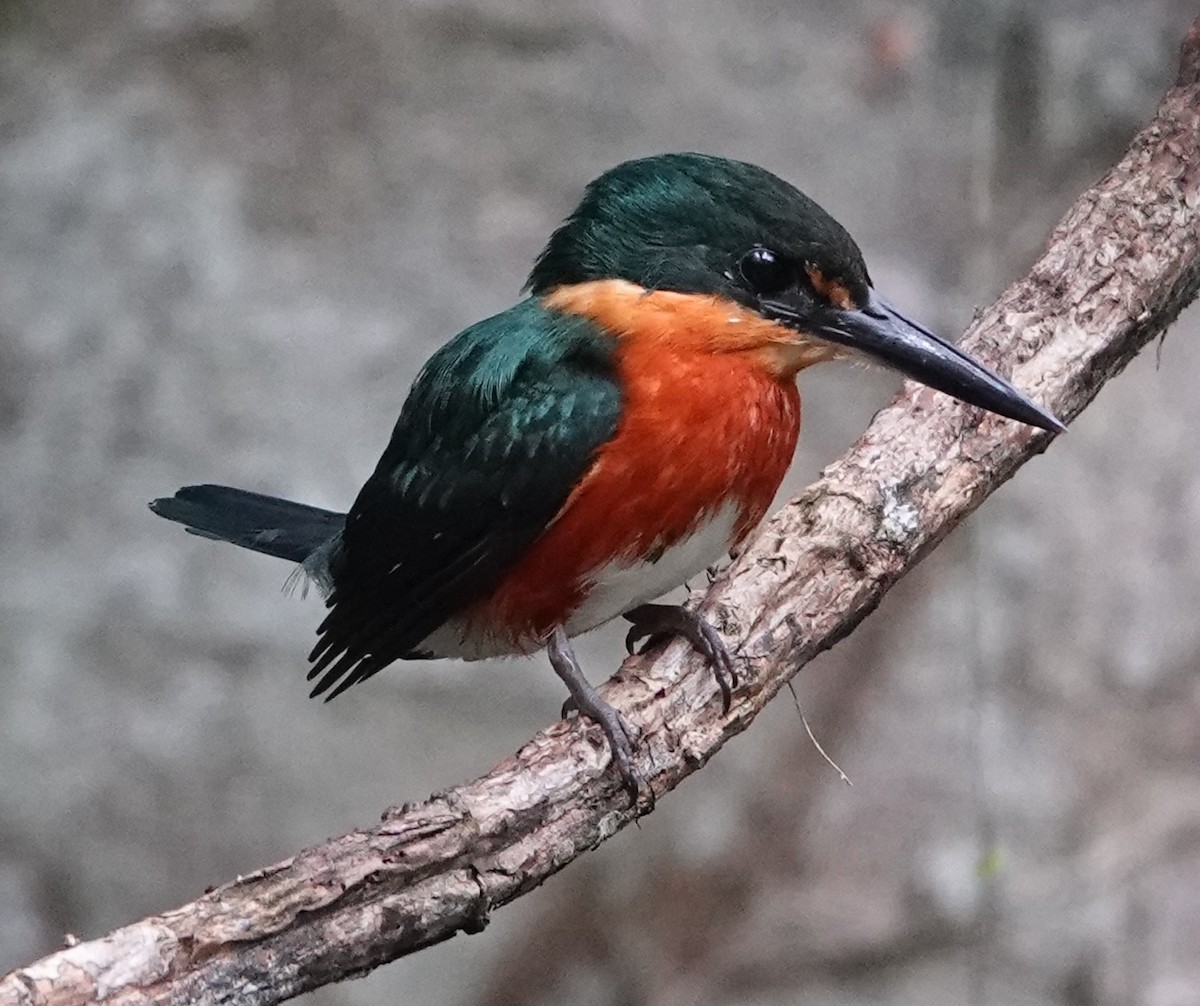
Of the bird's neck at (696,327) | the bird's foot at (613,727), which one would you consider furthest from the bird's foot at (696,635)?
the bird's neck at (696,327)

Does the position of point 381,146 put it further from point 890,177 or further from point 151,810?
point 151,810

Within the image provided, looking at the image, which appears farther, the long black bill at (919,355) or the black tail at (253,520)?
the black tail at (253,520)

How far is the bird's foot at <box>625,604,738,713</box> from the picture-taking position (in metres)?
1.24

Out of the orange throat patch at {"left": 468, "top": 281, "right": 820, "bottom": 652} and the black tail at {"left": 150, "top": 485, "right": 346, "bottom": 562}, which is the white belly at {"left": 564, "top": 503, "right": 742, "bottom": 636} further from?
the black tail at {"left": 150, "top": 485, "right": 346, "bottom": 562}

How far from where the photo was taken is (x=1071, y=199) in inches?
96.9

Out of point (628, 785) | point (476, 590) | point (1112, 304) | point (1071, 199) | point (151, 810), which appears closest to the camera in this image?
point (628, 785)

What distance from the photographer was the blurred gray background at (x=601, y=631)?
7.52 feet

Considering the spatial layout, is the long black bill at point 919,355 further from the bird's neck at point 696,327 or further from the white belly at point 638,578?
the white belly at point 638,578

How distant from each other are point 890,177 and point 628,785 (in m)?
1.70

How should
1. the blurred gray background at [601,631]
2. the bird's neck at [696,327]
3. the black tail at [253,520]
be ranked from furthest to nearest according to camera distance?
1. the blurred gray background at [601,631]
2. the black tail at [253,520]
3. the bird's neck at [696,327]

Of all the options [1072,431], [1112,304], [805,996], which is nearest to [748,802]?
[805,996]

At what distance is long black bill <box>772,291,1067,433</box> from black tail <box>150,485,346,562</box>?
0.69 metres

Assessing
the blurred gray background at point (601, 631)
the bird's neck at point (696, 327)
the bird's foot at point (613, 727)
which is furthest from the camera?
the blurred gray background at point (601, 631)

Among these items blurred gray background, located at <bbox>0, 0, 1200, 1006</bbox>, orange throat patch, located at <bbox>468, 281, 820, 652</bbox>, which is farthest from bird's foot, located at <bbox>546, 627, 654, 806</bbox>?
blurred gray background, located at <bbox>0, 0, 1200, 1006</bbox>
